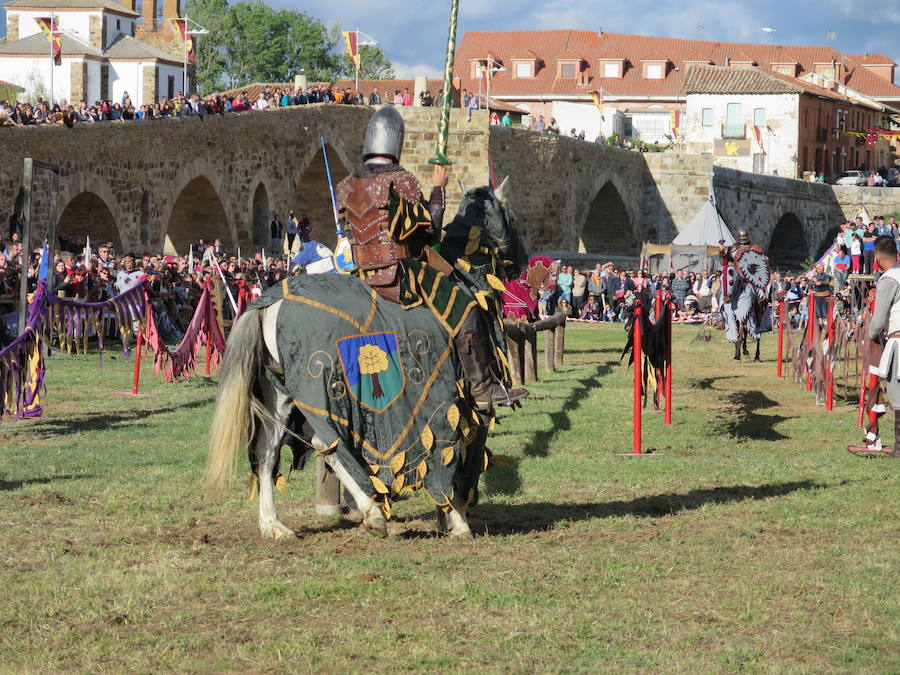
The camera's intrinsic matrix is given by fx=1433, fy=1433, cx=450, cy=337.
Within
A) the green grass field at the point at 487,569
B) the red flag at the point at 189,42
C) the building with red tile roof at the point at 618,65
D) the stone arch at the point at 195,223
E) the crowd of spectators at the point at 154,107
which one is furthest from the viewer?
the building with red tile roof at the point at 618,65

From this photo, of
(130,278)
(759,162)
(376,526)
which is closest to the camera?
(376,526)

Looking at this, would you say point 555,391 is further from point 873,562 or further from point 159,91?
point 159,91

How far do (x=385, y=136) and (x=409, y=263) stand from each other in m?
0.88

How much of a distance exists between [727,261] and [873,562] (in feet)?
49.2

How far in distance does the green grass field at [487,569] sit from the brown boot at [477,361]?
733 mm

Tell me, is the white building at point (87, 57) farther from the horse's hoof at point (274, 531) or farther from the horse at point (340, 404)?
the horse's hoof at point (274, 531)

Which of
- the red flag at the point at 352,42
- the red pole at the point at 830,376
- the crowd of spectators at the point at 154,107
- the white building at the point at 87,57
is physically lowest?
the red pole at the point at 830,376

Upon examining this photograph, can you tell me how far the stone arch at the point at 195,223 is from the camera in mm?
39469

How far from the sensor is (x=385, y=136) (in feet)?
26.7

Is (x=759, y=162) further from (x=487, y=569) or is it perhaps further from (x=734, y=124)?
(x=487, y=569)

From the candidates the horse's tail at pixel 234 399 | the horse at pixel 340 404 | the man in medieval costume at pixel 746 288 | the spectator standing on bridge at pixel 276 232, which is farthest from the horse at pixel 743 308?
the spectator standing on bridge at pixel 276 232

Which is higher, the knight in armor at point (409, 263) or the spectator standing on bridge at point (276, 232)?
the spectator standing on bridge at point (276, 232)

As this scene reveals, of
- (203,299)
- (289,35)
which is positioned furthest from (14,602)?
(289,35)

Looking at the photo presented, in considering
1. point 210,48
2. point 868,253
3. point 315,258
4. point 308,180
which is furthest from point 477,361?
point 210,48
